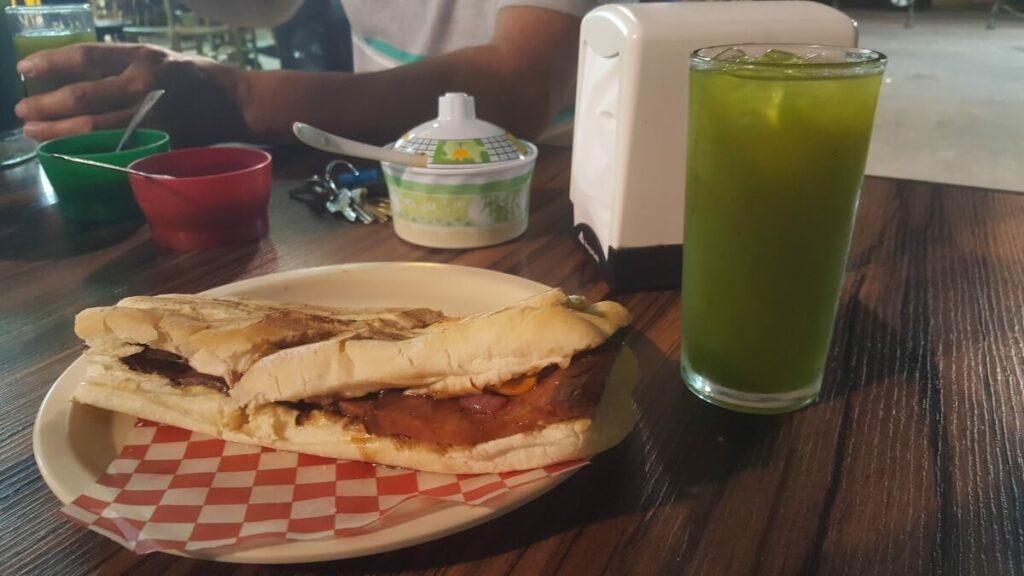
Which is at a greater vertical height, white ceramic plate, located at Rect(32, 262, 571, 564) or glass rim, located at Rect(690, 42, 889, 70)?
glass rim, located at Rect(690, 42, 889, 70)

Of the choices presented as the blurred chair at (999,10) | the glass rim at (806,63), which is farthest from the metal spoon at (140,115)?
the blurred chair at (999,10)

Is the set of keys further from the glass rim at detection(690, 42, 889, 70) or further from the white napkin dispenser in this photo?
the glass rim at detection(690, 42, 889, 70)

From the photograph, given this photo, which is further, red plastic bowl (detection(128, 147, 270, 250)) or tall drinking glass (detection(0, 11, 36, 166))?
tall drinking glass (detection(0, 11, 36, 166))

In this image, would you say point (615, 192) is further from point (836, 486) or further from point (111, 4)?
point (111, 4)

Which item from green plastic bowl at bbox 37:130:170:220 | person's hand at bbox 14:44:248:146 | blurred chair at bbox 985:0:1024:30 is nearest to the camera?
green plastic bowl at bbox 37:130:170:220

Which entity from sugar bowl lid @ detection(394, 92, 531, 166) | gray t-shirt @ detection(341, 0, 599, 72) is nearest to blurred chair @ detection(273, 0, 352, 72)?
gray t-shirt @ detection(341, 0, 599, 72)

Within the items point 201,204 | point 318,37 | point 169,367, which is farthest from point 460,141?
point 318,37

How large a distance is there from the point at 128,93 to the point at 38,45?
0.84 ft

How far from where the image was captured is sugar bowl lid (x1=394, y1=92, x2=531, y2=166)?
108cm

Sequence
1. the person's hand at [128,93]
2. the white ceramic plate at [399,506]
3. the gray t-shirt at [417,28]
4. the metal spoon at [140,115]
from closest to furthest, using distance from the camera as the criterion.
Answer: the white ceramic plate at [399,506] < the metal spoon at [140,115] < the person's hand at [128,93] < the gray t-shirt at [417,28]

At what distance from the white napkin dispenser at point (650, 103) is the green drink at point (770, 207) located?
17 cm

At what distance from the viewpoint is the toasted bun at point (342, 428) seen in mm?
565

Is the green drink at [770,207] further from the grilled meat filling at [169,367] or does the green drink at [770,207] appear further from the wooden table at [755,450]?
the grilled meat filling at [169,367]

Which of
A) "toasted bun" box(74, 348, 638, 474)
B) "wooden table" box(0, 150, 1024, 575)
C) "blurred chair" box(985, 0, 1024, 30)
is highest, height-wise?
"blurred chair" box(985, 0, 1024, 30)
